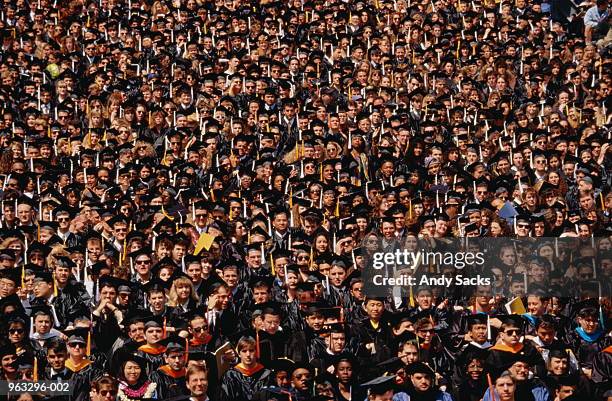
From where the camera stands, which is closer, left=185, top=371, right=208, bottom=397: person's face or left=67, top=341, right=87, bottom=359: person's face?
left=185, top=371, right=208, bottom=397: person's face

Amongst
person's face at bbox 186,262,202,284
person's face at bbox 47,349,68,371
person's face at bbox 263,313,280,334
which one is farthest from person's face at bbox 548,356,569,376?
person's face at bbox 47,349,68,371

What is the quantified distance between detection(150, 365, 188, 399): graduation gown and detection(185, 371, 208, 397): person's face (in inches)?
5.4

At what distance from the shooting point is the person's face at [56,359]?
8820 mm

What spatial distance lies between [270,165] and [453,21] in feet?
20.2

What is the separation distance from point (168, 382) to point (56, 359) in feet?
3.19

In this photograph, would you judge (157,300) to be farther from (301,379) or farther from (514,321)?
(514,321)

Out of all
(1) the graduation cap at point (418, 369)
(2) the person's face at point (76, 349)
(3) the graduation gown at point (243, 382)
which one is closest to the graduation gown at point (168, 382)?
(3) the graduation gown at point (243, 382)

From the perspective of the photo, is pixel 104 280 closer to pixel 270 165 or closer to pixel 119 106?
pixel 270 165

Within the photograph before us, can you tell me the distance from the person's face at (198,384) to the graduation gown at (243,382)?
319 millimetres

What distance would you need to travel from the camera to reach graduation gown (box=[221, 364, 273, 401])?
8727mm

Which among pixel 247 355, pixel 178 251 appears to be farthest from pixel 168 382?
pixel 178 251

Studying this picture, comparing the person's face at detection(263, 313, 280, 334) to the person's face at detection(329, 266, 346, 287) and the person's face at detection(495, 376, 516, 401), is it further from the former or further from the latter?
the person's face at detection(495, 376, 516, 401)

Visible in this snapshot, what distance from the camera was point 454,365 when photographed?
929cm

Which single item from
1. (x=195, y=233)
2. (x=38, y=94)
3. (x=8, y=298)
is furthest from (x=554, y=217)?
(x=38, y=94)
